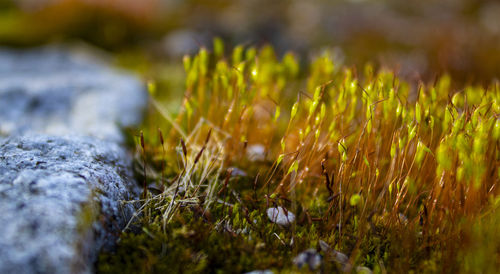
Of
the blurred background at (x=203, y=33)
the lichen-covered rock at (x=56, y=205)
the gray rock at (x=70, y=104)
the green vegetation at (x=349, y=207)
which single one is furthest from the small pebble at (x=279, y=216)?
the blurred background at (x=203, y=33)

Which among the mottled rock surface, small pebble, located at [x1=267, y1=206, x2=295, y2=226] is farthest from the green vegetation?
the mottled rock surface

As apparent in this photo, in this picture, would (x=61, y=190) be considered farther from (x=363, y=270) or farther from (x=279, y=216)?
(x=363, y=270)

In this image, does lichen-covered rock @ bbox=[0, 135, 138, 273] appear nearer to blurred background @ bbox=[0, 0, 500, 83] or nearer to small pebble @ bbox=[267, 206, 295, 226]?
small pebble @ bbox=[267, 206, 295, 226]

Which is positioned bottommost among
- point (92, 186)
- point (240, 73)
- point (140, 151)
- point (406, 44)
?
point (406, 44)

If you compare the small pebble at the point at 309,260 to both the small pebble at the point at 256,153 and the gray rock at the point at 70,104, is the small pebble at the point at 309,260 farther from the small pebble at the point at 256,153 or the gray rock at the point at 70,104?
the gray rock at the point at 70,104

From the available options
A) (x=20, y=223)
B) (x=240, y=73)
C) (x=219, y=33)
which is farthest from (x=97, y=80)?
(x=219, y=33)

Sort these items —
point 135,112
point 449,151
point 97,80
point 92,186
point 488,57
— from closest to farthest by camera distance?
point 92,186
point 449,151
point 135,112
point 97,80
point 488,57

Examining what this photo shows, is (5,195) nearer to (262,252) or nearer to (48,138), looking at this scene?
(48,138)
